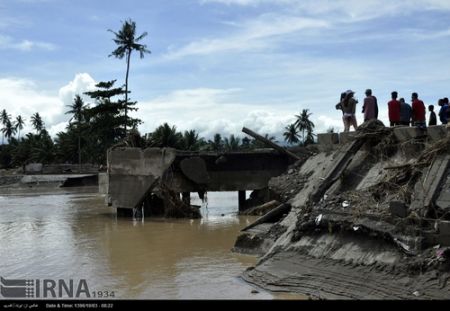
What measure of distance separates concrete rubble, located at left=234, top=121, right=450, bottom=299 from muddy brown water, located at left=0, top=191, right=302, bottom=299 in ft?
2.13

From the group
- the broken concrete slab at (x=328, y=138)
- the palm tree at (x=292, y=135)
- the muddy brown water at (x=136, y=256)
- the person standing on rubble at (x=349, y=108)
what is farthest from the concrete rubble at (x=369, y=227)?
the palm tree at (x=292, y=135)

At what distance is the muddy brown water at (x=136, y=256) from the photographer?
28.3 ft

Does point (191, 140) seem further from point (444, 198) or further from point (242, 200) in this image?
point (444, 198)

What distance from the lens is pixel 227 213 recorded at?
21.3m

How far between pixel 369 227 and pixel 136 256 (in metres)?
5.76

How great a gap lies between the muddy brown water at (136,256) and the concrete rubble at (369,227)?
65 cm

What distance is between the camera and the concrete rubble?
23.1ft

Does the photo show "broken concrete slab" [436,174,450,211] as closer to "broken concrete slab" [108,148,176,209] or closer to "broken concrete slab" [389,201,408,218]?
"broken concrete slab" [389,201,408,218]

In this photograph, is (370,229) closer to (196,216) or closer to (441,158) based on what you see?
(441,158)

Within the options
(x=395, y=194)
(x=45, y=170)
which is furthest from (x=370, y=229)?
(x=45, y=170)

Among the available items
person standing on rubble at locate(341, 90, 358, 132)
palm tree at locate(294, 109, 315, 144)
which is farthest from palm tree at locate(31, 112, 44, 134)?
person standing on rubble at locate(341, 90, 358, 132)

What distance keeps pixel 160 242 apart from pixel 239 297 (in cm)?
625

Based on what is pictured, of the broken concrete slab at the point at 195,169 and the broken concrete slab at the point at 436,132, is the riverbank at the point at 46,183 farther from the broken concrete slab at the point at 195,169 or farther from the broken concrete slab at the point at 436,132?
the broken concrete slab at the point at 436,132
